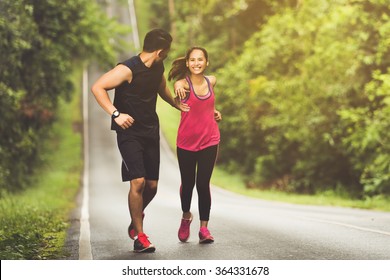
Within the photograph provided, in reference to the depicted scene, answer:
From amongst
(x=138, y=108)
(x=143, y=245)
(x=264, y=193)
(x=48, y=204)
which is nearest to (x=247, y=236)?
(x=143, y=245)

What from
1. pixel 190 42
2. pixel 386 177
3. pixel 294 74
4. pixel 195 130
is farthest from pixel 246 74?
pixel 195 130

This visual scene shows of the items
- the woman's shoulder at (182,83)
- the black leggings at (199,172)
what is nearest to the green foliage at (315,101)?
the black leggings at (199,172)

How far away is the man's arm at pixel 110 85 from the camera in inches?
262

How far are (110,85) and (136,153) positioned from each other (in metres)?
0.73

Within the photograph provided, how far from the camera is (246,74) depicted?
24594 mm

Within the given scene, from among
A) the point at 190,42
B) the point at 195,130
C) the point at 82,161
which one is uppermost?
the point at 190,42

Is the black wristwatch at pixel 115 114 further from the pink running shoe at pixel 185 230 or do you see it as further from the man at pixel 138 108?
the pink running shoe at pixel 185 230

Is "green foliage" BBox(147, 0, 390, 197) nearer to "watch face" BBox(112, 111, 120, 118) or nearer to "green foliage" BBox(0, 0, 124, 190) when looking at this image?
"green foliage" BBox(0, 0, 124, 190)

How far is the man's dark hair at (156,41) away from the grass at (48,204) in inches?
92.5

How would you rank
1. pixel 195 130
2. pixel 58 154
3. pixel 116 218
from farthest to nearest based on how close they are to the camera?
pixel 58 154, pixel 116 218, pixel 195 130
